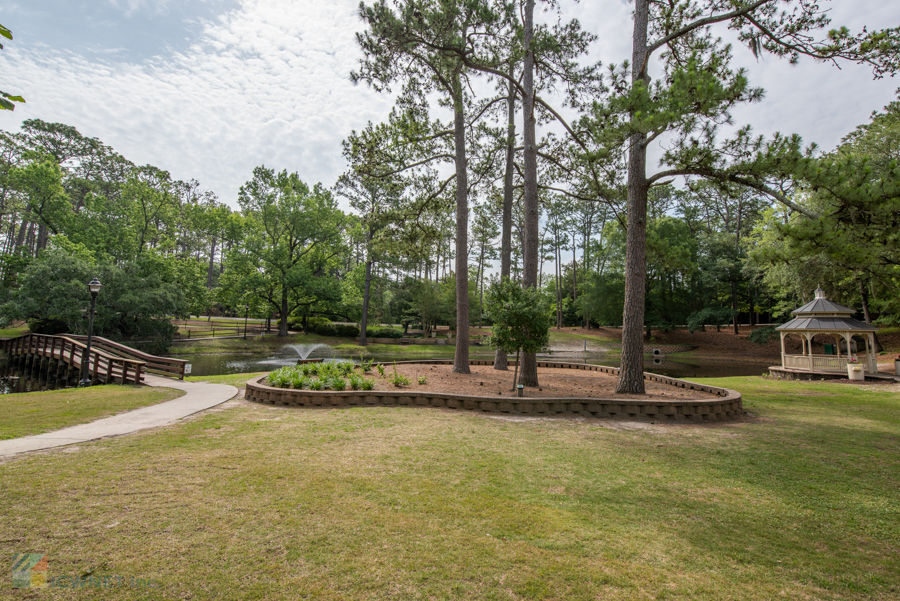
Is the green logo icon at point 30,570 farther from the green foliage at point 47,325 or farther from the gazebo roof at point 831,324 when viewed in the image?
the green foliage at point 47,325

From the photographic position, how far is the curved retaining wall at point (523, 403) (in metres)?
8.60

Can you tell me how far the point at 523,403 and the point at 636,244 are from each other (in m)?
4.98

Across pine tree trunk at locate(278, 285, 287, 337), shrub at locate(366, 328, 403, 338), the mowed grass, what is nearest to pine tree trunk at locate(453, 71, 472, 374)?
the mowed grass

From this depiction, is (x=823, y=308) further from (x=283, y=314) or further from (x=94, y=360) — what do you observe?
(x=283, y=314)

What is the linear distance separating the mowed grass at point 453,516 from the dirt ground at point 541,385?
3770 mm

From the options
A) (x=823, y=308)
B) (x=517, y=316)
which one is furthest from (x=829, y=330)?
(x=517, y=316)

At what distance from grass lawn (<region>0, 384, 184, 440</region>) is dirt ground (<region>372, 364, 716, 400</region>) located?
5406 millimetres

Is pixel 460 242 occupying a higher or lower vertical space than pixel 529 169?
lower

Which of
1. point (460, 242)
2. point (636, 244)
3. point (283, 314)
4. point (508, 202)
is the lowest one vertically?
point (283, 314)

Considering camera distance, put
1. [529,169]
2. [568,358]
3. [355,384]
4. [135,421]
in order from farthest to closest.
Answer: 1. [568,358]
2. [529,169]
3. [355,384]
4. [135,421]

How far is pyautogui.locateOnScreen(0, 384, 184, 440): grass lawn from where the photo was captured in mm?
6363

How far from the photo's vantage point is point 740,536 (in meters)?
3.56

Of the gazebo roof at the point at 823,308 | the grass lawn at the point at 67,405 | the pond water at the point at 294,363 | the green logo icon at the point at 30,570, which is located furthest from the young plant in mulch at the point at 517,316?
the gazebo roof at the point at 823,308

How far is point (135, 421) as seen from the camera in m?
7.04
